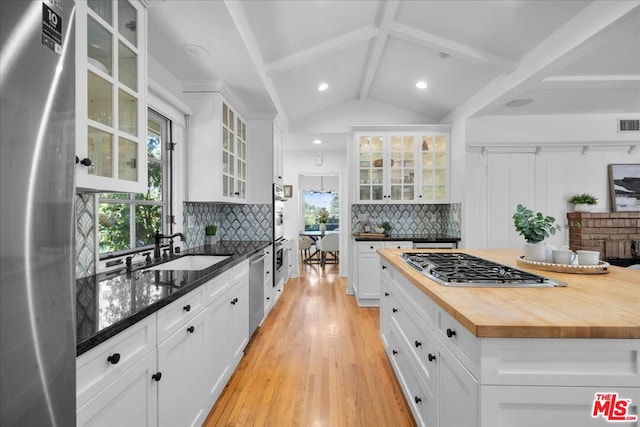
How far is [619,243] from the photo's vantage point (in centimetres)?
396

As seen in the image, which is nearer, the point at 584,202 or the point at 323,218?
the point at 584,202

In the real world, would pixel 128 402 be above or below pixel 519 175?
below

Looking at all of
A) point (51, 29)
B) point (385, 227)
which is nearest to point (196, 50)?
point (51, 29)

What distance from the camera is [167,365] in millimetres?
1369

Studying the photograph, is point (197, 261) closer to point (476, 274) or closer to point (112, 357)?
point (112, 357)

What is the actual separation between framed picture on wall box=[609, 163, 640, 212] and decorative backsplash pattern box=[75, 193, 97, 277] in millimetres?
5542

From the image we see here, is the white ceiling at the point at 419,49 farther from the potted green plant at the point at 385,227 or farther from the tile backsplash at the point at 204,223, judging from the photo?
the potted green plant at the point at 385,227

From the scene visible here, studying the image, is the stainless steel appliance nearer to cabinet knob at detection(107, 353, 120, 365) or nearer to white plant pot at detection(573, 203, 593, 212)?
cabinet knob at detection(107, 353, 120, 365)

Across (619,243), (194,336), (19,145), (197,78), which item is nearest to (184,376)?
(194,336)

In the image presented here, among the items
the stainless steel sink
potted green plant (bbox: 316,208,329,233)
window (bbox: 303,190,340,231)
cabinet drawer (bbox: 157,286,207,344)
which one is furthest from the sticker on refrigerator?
window (bbox: 303,190,340,231)

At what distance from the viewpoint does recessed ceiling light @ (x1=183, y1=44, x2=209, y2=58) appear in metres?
2.32

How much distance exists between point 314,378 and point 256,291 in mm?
1021

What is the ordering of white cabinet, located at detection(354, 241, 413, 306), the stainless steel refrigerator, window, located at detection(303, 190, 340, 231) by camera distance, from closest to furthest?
1. the stainless steel refrigerator
2. white cabinet, located at detection(354, 241, 413, 306)
3. window, located at detection(303, 190, 340, 231)

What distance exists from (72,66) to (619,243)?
5.47m
